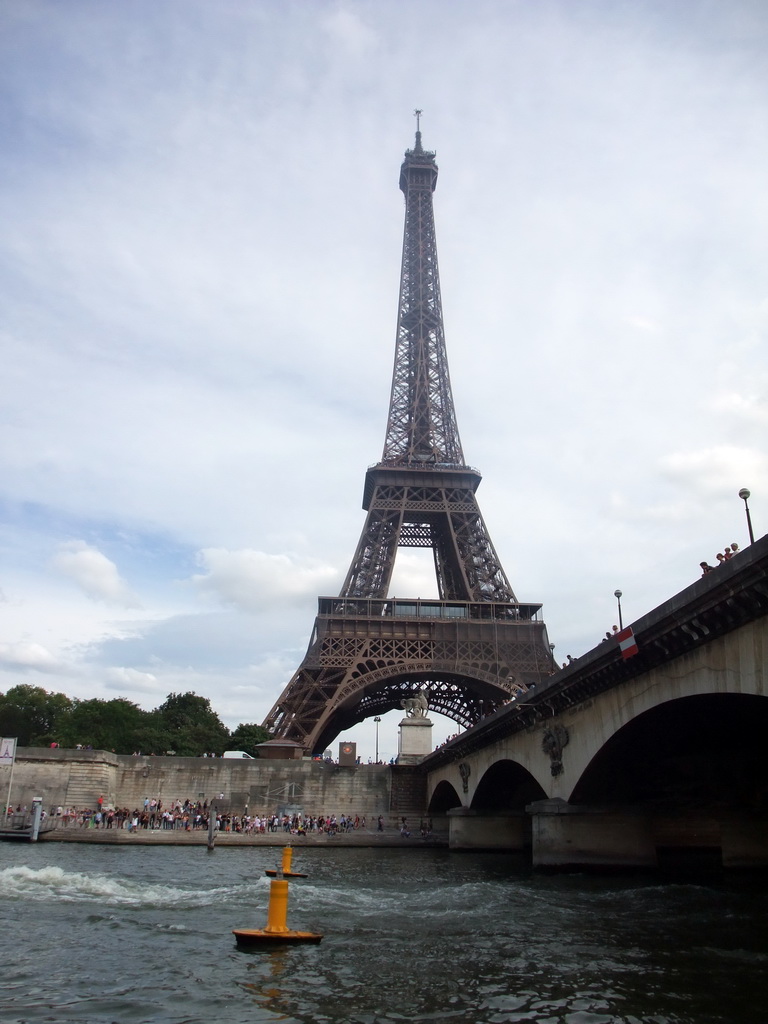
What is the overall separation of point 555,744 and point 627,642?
9.39 meters

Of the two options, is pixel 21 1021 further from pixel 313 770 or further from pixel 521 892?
pixel 313 770

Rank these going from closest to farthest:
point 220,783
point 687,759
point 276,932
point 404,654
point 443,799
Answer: point 276,932 → point 687,759 → point 443,799 → point 220,783 → point 404,654

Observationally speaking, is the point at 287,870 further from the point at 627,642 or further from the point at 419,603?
the point at 419,603

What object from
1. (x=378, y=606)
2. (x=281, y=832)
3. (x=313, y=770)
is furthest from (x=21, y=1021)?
(x=378, y=606)

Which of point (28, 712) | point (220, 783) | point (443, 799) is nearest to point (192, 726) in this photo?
point (28, 712)

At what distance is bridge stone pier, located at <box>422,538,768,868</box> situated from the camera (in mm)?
16547

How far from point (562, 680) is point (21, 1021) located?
65.5ft

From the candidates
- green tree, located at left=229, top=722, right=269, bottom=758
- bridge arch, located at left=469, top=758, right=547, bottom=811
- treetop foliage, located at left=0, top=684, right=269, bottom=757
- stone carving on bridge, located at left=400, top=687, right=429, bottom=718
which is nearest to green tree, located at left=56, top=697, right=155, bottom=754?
treetop foliage, located at left=0, top=684, right=269, bottom=757

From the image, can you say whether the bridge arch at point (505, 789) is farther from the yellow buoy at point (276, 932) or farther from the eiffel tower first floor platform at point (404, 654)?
the yellow buoy at point (276, 932)

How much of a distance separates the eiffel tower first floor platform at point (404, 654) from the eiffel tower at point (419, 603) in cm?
10

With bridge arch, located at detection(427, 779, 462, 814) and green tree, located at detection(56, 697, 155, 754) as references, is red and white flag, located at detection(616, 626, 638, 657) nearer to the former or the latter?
bridge arch, located at detection(427, 779, 462, 814)

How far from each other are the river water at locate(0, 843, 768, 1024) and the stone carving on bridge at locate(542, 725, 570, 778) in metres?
3.68

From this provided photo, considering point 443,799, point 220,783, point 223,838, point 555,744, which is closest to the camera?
point 555,744

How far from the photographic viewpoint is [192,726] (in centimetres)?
10912
